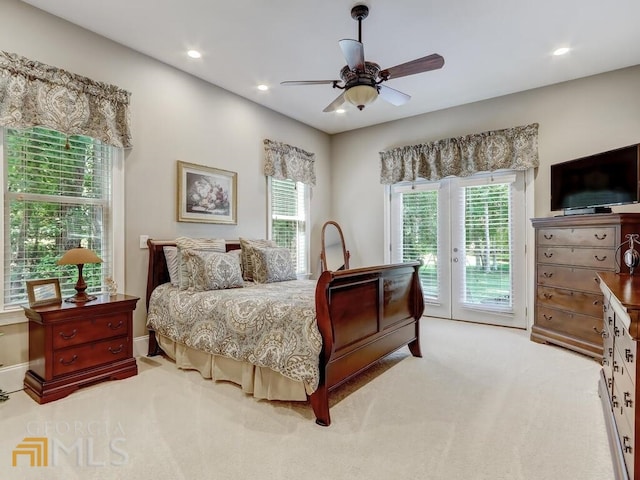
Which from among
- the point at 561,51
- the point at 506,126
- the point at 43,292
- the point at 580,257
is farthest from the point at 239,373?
the point at 506,126

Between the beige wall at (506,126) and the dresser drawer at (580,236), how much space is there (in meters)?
0.61

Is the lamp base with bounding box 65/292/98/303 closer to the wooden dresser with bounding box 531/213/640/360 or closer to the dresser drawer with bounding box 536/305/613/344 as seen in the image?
the wooden dresser with bounding box 531/213/640/360

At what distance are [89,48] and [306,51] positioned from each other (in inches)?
76.6

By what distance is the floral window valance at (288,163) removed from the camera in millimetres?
4759

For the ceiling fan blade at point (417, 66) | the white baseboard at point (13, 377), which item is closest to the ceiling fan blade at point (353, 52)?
the ceiling fan blade at point (417, 66)

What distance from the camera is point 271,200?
4867 mm

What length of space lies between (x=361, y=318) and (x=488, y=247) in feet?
9.25

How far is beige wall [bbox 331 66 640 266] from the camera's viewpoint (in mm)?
3734

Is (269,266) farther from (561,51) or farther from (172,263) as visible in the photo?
(561,51)

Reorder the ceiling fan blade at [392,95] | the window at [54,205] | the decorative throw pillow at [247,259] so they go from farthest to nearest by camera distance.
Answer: the decorative throw pillow at [247,259], the ceiling fan blade at [392,95], the window at [54,205]

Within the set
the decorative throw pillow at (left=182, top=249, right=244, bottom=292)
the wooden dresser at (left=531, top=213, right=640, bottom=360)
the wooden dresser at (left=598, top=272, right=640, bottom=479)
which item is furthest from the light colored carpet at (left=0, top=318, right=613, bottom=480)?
the decorative throw pillow at (left=182, top=249, right=244, bottom=292)

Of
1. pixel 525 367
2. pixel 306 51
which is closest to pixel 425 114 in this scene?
pixel 306 51

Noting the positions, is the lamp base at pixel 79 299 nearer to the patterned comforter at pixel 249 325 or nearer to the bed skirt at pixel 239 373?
the patterned comforter at pixel 249 325

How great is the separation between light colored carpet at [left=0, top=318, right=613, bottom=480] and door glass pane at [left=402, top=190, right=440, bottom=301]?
7.04ft
